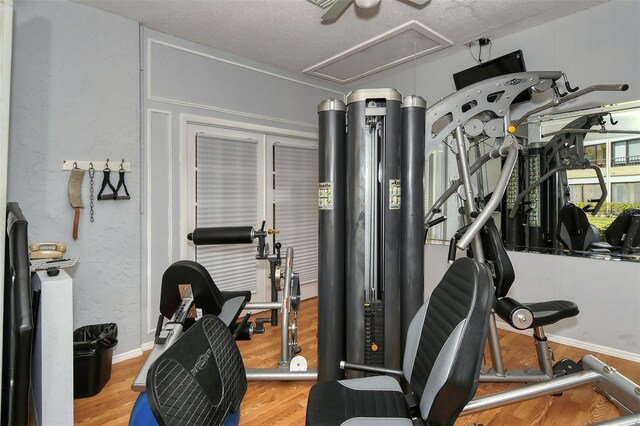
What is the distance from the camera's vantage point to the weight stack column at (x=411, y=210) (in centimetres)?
193

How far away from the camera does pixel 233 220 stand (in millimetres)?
3621

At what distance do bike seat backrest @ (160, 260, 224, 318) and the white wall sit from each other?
1096 mm

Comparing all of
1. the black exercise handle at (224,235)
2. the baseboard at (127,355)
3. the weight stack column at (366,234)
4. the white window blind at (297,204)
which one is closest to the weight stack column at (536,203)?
the weight stack column at (366,234)

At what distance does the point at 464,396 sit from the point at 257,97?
3447 mm

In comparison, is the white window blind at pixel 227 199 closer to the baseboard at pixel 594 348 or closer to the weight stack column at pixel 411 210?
the weight stack column at pixel 411 210

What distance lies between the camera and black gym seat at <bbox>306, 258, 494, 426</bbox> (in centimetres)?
104

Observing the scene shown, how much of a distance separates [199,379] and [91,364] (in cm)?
172

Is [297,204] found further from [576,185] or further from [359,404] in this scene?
[359,404]

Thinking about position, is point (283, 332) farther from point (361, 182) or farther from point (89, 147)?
point (89, 147)

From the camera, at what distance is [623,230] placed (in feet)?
8.87

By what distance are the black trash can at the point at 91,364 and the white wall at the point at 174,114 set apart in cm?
60

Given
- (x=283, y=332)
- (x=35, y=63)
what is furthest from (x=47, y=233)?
(x=283, y=332)

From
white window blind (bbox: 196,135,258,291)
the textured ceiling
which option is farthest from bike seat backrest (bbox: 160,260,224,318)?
the textured ceiling

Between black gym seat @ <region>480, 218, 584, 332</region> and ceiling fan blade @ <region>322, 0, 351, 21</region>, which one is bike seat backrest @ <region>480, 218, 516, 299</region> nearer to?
black gym seat @ <region>480, 218, 584, 332</region>
